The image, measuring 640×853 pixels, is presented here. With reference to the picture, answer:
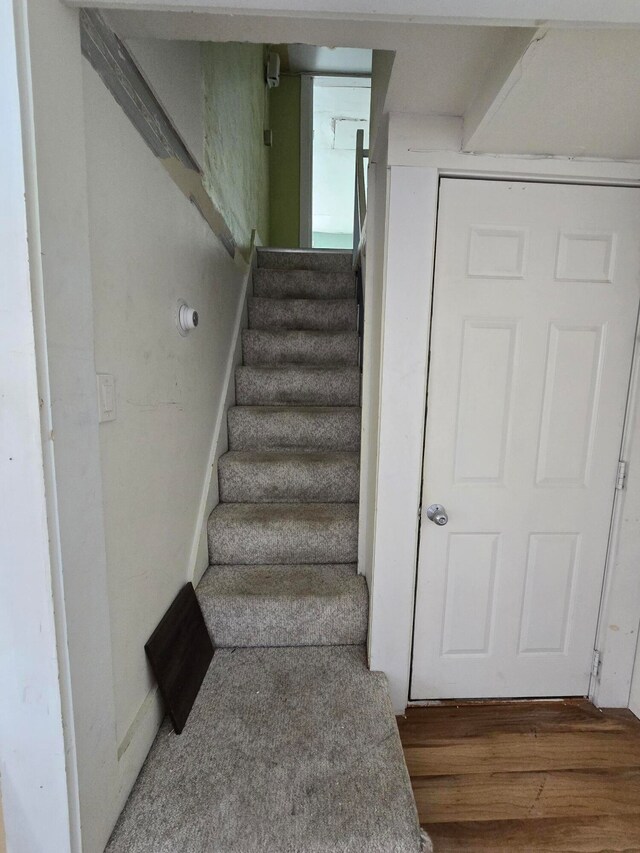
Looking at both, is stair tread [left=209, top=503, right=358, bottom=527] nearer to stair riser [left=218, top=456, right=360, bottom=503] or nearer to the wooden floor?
stair riser [left=218, top=456, right=360, bottom=503]

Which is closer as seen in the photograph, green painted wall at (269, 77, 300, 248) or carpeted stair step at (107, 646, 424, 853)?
carpeted stair step at (107, 646, 424, 853)

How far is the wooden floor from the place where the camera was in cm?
118

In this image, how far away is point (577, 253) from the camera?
1435 mm

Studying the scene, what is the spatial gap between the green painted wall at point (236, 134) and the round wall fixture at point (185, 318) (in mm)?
826

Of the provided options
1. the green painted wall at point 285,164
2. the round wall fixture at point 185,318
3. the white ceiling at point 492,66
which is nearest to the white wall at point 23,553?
the white ceiling at point 492,66

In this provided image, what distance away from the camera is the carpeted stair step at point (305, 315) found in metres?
2.93

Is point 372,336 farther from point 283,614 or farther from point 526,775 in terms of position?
point 526,775

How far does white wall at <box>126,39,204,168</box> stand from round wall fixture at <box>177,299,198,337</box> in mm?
619

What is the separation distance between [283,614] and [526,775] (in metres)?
0.98

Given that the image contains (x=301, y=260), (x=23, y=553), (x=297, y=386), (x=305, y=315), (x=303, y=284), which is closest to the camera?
(x=23, y=553)

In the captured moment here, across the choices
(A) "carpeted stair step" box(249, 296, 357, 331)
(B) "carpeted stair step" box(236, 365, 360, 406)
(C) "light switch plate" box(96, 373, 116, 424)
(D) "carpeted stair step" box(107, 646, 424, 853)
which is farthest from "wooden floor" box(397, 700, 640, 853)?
(A) "carpeted stair step" box(249, 296, 357, 331)

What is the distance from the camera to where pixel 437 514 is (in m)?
1.49

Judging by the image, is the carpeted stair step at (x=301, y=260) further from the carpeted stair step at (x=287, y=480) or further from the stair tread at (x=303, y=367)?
the carpeted stair step at (x=287, y=480)

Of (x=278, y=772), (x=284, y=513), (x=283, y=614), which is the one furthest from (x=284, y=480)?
(x=278, y=772)
